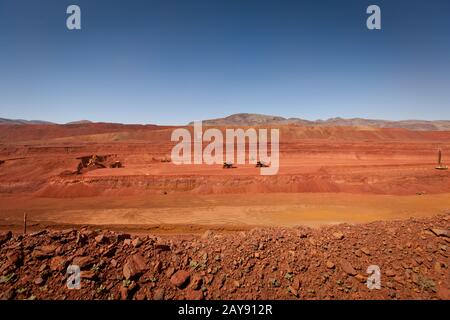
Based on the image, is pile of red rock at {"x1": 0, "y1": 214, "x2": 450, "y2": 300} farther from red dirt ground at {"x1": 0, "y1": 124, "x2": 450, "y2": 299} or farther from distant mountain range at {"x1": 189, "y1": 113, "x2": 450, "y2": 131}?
distant mountain range at {"x1": 189, "y1": 113, "x2": 450, "y2": 131}

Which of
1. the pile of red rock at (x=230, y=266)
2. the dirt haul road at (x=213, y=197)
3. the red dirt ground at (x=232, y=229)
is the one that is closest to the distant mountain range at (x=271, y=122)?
the red dirt ground at (x=232, y=229)

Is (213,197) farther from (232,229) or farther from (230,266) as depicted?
(230,266)

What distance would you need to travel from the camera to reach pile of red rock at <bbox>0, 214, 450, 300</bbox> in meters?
5.60

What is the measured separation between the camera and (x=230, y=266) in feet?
20.6

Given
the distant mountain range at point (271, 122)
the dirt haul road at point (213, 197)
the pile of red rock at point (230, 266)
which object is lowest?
the dirt haul road at point (213, 197)

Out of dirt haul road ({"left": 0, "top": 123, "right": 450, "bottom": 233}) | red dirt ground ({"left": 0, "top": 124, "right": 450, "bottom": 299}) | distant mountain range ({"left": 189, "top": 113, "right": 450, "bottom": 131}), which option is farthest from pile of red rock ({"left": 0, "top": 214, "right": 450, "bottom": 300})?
distant mountain range ({"left": 189, "top": 113, "right": 450, "bottom": 131})

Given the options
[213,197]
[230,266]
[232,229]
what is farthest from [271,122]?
[230,266]

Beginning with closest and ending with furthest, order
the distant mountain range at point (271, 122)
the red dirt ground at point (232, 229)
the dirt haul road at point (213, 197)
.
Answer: the red dirt ground at point (232, 229)
the dirt haul road at point (213, 197)
the distant mountain range at point (271, 122)

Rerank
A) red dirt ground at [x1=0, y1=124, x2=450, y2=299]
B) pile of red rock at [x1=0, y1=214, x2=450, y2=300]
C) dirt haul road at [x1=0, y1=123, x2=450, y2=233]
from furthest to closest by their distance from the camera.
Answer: dirt haul road at [x1=0, y1=123, x2=450, y2=233] → red dirt ground at [x1=0, y1=124, x2=450, y2=299] → pile of red rock at [x1=0, y1=214, x2=450, y2=300]

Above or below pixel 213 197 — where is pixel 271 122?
above

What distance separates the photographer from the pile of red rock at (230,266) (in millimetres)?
5602

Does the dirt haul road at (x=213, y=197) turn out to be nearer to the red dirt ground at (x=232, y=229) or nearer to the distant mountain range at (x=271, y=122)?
the red dirt ground at (x=232, y=229)

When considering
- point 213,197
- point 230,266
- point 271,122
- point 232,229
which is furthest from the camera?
point 271,122

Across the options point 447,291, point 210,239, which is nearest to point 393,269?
point 447,291
